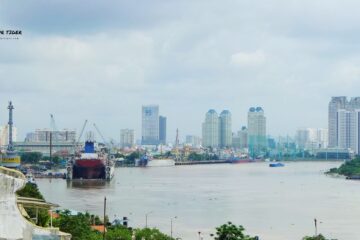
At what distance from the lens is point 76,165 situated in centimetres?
3372

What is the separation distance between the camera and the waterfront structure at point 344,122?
75938 millimetres

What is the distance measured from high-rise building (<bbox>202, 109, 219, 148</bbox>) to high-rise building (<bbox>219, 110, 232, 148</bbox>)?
0.61 meters

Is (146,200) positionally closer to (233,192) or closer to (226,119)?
(233,192)

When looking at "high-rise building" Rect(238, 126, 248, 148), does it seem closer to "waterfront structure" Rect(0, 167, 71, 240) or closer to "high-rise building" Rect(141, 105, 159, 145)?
"high-rise building" Rect(141, 105, 159, 145)

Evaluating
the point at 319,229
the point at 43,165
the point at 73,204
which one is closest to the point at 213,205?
the point at 73,204

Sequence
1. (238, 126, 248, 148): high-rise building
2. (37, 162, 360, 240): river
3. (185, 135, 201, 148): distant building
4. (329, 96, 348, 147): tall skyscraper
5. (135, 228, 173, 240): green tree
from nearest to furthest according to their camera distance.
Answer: (135, 228, 173, 240): green tree, (37, 162, 360, 240): river, (329, 96, 348, 147): tall skyscraper, (238, 126, 248, 148): high-rise building, (185, 135, 201, 148): distant building

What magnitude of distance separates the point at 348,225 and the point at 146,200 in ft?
25.0

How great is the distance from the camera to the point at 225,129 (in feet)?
320

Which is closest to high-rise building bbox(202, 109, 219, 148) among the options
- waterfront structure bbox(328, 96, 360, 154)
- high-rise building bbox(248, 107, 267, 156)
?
high-rise building bbox(248, 107, 267, 156)

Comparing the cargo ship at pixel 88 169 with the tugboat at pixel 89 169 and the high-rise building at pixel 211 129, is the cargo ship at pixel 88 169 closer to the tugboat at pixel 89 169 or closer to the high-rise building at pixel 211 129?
the tugboat at pixel 89 169

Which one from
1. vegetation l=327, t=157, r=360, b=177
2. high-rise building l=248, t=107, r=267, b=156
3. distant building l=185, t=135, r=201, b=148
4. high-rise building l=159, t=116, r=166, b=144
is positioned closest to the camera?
vegetation l=327, t=157, r=360, b=177

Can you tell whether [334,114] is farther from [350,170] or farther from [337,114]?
[350,170]

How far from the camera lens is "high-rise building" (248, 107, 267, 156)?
91312 mm

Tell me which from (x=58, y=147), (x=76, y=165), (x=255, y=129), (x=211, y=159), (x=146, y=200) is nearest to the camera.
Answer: (x=146, y=200)
